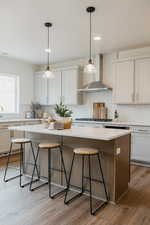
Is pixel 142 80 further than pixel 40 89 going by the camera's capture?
No

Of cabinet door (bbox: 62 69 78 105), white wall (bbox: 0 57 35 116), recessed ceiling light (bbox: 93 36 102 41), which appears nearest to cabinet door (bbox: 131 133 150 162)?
cabinet door (bbox: 62 69 78 105)

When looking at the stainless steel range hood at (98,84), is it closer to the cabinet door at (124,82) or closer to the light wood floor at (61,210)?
the cabinet door at (124,82)

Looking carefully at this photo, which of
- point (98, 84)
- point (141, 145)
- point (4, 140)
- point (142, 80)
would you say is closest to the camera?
point (141, 145)

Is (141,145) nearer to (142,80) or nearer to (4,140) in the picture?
(142,80)

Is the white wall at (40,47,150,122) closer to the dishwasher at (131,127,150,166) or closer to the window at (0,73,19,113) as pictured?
the dishwasher at (131,127,150,166)

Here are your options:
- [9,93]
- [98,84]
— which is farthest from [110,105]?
[9,93]

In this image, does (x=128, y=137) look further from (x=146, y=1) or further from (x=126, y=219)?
(x=146, y=1)

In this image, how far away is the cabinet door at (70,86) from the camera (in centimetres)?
546

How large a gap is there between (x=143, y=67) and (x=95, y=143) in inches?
104

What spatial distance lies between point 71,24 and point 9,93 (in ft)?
11.2

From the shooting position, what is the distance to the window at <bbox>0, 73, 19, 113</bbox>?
566 cm

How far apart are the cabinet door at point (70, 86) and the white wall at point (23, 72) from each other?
4.48 ft

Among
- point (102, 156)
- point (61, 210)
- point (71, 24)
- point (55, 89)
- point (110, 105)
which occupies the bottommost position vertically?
point (61, 210)

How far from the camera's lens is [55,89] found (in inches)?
234
